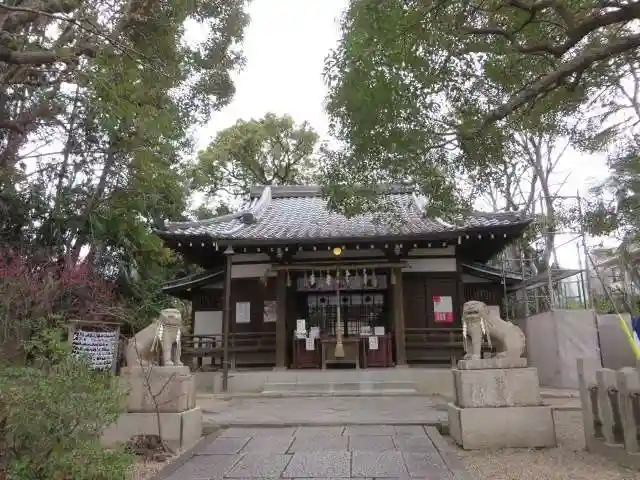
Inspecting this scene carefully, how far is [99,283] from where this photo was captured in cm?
1188

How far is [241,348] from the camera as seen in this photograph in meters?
12.3

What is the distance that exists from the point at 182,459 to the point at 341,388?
628 cm

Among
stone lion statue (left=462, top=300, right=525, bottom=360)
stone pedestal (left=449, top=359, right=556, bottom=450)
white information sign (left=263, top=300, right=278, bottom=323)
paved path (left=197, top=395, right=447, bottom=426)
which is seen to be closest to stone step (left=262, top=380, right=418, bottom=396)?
paved path (left=197, top=395, right=447, bottom=426)

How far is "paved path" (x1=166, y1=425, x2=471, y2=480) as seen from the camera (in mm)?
4418

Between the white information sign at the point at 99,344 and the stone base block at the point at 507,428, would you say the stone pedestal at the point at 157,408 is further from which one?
the white information sign at the point at 99,344

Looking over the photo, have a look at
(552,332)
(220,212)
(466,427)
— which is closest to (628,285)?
(552,332)

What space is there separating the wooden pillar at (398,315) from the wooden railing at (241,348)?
3.25 metres

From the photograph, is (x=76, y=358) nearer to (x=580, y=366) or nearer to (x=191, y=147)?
(x=580, y=366)

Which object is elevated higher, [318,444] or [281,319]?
[281,319]

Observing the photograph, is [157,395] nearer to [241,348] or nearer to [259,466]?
[259,466]

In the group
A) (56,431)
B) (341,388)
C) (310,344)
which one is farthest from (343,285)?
(56,431)

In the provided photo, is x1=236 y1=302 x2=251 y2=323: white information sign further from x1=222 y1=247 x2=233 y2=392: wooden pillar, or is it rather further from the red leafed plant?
the red leafed plant

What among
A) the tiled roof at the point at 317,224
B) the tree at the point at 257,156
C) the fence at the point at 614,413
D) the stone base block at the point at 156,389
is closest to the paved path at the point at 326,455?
the stone base block at the point at 156,389

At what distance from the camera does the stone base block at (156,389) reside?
5.75 m
